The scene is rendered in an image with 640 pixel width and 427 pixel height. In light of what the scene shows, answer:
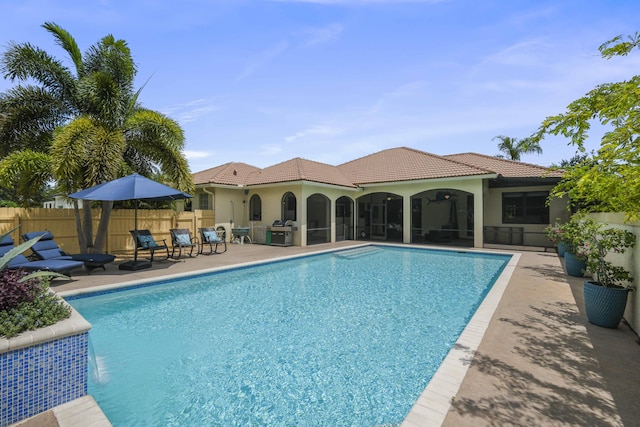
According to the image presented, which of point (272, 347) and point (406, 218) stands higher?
point (406, 218)

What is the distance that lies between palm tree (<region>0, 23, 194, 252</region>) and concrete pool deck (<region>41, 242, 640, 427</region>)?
1179 cm

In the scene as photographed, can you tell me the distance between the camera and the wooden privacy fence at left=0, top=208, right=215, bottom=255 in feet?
33.6

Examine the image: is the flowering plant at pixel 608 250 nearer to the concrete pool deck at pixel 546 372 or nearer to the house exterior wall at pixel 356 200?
the concrete pool deck at pixel 546 372

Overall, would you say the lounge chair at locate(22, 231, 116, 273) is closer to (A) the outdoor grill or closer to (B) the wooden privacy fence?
(B) the wooden privacy fence

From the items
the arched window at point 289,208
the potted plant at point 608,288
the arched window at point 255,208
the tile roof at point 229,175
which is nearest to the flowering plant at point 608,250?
the potted plant at point 608,288

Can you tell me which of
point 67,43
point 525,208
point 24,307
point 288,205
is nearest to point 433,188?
point 525,208

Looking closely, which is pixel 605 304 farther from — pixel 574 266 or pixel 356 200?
pixel 356 200

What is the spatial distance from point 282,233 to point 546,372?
13.5m

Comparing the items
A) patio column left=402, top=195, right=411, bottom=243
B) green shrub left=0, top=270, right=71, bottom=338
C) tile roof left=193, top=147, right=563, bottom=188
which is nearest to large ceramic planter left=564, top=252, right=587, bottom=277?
tile roof left=193, top=147, right=563, bottom=188

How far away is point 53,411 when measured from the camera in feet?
9.08

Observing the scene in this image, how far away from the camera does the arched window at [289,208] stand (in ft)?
56.5

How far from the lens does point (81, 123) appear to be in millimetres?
10109

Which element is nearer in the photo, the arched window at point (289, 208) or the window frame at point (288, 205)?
the window frame at point (288, 205)

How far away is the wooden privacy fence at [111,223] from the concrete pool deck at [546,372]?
11752mm
